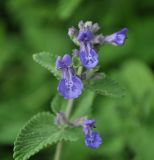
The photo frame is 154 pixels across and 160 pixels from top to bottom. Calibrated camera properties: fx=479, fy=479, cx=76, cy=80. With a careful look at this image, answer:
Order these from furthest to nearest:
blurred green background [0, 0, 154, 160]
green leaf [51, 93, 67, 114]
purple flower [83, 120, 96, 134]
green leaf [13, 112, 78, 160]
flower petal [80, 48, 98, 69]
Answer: blurred green background [0, 0, 154, 160] < green leaf [51, 93, 67, 114] < purple flower [83, 120, 96, 134] < green leaf [13, 112, 78, 160] < flower petal [80, 48, 98, 69]

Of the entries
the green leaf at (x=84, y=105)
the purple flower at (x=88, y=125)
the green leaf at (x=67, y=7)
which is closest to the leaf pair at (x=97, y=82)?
the purple flower at (x=88, y=125)

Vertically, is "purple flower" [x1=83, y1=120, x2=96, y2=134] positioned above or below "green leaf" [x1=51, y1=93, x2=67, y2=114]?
below

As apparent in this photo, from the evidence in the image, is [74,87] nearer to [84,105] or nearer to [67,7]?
[84,105]

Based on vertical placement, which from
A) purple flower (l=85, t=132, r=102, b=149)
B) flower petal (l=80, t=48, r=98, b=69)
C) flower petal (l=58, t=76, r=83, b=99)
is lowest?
purple flower (l=85, t=132, r=102, b=149)

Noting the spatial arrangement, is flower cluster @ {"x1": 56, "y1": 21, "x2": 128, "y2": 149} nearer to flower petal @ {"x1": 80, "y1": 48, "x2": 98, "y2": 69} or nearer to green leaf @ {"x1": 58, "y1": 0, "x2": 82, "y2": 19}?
flower petal @ {"x1": 80, "y1": 48, "x2": 98, "y2": 69}

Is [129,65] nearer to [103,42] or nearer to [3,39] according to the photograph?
[3,39]

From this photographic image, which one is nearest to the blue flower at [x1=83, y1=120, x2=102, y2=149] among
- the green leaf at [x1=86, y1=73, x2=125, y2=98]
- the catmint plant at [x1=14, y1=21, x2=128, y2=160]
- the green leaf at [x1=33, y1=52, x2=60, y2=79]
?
the catmint plant at [x1=14, y1=21, x2=128, y2=160]

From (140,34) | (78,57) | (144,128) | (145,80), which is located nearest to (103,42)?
(78,57)
